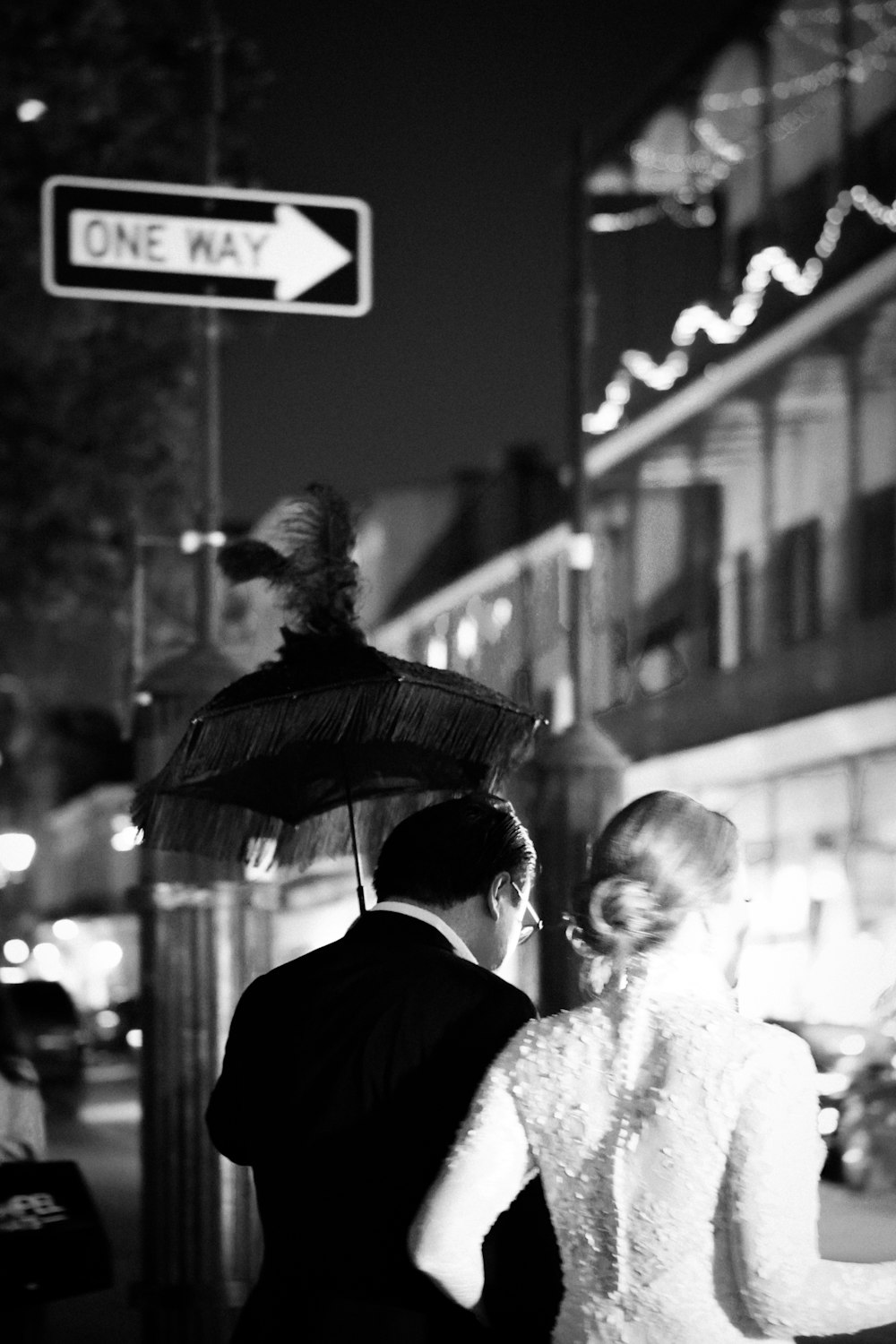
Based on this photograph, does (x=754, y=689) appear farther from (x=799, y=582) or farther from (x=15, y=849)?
(x=15, y=849)

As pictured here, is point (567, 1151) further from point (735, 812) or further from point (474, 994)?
point (735, 812)

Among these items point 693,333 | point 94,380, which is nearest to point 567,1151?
point 94,380

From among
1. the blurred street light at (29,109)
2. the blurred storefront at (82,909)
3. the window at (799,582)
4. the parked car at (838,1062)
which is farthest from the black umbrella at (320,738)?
the blurred storefront at (82,909)

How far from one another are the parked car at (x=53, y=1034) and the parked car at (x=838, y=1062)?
1439 centimetres

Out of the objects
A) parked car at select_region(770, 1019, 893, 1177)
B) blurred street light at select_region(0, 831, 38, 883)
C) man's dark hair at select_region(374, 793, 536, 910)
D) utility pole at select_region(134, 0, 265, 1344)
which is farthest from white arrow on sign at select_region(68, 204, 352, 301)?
blurred street light at select_region(0, 831, 38, 883)

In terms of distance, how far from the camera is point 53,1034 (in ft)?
104

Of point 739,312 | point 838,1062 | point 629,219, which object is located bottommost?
point 838,1062

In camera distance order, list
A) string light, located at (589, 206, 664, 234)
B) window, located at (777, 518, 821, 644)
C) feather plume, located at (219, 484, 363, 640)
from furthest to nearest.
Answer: string light, located at (589, 206, 664, 234) < window, located at (777, 518, 821, 644) < feather plume, located at (219, 484, 363, 640)

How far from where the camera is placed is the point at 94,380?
20.2 m

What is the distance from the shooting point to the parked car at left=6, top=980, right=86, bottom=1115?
98.5 ft

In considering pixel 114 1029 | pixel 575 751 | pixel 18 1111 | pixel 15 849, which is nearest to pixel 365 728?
pixel 18 1111

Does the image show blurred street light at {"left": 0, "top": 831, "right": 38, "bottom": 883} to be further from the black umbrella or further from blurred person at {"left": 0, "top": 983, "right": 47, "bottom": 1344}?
the black umbrella

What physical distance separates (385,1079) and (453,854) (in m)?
0.39

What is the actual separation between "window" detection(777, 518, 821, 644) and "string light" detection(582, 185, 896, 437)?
246 cm
